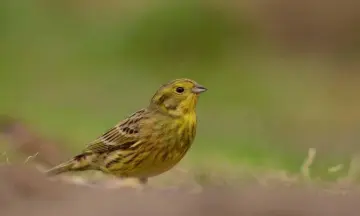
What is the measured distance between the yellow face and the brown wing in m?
0.16

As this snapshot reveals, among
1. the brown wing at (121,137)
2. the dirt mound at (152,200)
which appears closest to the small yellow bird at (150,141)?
the brown wing at (121,137)

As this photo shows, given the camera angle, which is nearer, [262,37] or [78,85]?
[78,85]

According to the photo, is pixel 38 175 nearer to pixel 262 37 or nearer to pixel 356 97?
pixel 356 97

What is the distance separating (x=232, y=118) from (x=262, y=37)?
6072 millimetres

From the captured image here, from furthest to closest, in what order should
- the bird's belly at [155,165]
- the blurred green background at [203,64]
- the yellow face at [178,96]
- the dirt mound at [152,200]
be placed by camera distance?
the blurred green background at [203,64] < the yellow face at [178,96] < the bird's belly at [155,165] < the dirt mound at [152,200]

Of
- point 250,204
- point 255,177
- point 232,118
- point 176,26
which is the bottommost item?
point 250,204

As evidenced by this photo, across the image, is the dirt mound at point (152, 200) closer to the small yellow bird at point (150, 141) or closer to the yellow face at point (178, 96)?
the small yellow bird at point (150, 141)

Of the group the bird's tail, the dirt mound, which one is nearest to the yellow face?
the bird's tail

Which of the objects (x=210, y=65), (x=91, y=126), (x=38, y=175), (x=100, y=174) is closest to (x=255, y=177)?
(x=100, y=174)

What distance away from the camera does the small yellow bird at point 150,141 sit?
9.81m

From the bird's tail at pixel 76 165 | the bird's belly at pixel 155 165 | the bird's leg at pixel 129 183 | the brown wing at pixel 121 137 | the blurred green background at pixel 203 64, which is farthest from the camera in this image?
the blurred green background at pixel 203 64

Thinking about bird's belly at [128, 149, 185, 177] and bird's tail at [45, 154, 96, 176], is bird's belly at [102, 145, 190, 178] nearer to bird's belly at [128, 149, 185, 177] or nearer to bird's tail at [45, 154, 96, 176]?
bird's belly at [128, 149, 185, 177]

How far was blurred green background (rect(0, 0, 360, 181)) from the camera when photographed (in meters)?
17.1

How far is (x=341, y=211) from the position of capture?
812cm
